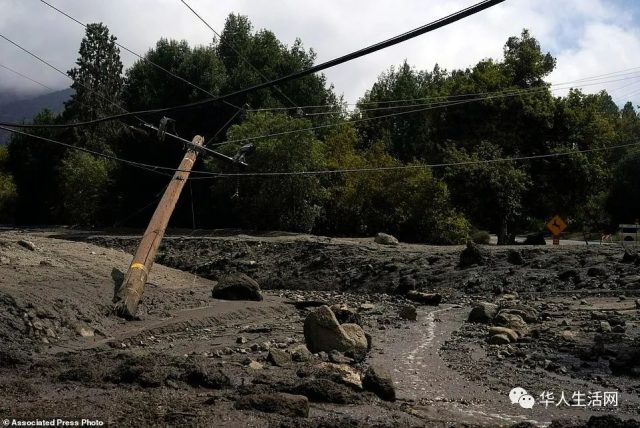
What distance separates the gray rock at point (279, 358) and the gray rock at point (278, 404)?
343 centimetres

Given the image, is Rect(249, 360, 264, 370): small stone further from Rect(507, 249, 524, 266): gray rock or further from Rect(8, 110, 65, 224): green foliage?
Rect(8, 110, 65, 224): green foliage

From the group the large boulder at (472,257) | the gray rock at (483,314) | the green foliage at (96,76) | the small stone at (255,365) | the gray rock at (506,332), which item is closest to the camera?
the small stone at (255,365)

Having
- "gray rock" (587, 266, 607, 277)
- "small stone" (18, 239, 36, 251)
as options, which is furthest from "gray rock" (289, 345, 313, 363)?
"small stone" (18, 239, 36, 251)

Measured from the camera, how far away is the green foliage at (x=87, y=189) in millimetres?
59062

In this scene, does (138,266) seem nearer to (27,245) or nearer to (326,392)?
(27,245)

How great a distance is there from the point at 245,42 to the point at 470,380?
2235 inches

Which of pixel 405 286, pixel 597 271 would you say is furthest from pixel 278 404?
pixel 405 286

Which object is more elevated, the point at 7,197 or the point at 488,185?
the point at 488,185

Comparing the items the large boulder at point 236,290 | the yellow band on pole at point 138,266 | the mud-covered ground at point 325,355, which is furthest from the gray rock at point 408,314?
the yellow band on pole at point 138,266

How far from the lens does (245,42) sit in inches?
2559

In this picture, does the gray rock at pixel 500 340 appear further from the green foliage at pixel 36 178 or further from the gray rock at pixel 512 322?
the green foliage at pixel 36 178

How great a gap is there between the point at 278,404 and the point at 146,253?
41.9ft

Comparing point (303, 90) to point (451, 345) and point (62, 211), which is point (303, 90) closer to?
point (62, 211)

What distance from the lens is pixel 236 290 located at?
80.4 feet
